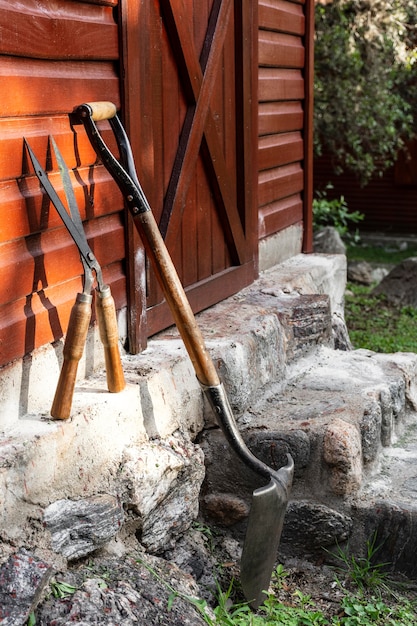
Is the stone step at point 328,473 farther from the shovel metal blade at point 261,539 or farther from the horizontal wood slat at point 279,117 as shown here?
the horizontal wood slat at point 279,117

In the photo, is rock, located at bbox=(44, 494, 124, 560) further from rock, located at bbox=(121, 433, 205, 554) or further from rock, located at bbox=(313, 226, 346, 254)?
rock, located at bbox=(313, 226, 346, 254)

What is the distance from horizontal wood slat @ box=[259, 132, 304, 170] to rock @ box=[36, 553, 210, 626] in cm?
299

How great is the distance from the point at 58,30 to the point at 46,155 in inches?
17.4

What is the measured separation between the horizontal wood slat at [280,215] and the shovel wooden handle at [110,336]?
2480 mm

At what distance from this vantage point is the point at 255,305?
4730mm

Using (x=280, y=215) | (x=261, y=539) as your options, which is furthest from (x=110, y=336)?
(x=280, y=215)

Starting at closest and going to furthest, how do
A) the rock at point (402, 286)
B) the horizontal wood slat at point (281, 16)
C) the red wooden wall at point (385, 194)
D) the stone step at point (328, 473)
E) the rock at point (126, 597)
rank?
the rock at point (126, 597) → the stone step at point (328, 473) → the horizontal wood slat at point (281, 16) → the rock at point (402, 286) → the red wooden wall at point (385, 194)

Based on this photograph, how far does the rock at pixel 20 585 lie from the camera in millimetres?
2537

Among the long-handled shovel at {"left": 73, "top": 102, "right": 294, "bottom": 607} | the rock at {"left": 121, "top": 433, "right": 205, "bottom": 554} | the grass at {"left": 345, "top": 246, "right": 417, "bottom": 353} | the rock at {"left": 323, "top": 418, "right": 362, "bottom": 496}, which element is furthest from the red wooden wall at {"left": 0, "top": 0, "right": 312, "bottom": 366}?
the grass at {"left": 345, "top": 246, "right": 417, "bottom": 353}

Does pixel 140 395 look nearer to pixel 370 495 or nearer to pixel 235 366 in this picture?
pixel 235 366

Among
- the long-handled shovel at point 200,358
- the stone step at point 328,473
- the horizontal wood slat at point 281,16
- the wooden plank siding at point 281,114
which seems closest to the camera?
the long-handled shovel at point 200,358

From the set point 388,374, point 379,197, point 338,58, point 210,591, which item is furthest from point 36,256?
point 379,197

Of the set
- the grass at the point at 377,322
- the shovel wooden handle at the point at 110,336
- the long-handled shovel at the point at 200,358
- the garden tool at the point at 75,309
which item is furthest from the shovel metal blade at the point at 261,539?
the grass at the point at 377,322

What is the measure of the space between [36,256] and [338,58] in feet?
25.9
